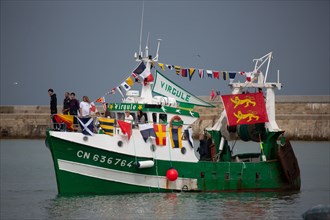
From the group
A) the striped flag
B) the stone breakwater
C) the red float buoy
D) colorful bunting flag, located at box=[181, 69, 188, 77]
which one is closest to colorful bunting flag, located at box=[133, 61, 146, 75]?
colorful bunting flag, located at box=[181, 69, 188, 77]

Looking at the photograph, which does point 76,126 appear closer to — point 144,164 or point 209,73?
point 144,164

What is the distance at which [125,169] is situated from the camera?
1225 inches

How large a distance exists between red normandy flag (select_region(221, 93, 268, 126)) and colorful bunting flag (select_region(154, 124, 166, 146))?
2.89m

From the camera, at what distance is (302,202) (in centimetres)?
3275

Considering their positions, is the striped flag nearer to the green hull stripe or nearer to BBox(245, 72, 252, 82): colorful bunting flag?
BBox(245, 72, 252, 82): colorful bunting flag

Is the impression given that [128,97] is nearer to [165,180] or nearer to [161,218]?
[165,180]

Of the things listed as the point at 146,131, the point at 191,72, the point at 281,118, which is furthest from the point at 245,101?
the point at 281,118

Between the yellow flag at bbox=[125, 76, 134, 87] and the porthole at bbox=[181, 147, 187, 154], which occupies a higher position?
the yellow flag at bbox=[125, 76, 134, 87]

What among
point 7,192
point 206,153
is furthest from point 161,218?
point 7,192

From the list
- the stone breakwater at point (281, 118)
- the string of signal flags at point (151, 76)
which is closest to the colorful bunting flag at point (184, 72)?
the string of signal flags at point (151, 76)

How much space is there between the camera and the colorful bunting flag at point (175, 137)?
31859mm

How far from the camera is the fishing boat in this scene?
30.8 meters

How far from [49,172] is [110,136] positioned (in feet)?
56.0

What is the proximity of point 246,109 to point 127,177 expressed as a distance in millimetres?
5186
